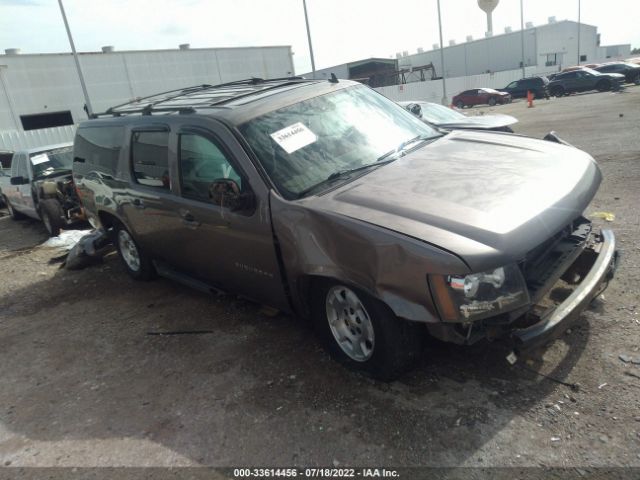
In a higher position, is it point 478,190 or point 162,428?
point 478,190

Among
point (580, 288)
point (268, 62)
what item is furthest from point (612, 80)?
point (580, 288)

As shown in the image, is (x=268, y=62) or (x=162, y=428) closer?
(x=162, y=428)

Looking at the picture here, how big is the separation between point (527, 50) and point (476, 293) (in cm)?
6083

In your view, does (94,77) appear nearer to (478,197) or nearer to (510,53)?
(478,197)

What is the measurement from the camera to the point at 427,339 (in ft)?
10.9

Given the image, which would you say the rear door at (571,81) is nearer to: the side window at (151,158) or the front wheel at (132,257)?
the front wheel at (132,257)

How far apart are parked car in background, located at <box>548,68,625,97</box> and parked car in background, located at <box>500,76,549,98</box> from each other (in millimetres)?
459

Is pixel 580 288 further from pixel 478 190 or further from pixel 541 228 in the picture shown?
pixel 478 190

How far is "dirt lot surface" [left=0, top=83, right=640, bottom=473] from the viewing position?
2.54 metres

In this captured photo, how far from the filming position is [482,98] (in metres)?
31.6

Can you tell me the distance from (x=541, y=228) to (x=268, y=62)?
41188mm

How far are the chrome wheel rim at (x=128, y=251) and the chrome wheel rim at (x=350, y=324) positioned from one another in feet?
10.3

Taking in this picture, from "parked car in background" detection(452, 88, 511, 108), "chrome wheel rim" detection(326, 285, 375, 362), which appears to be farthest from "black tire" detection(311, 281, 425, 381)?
"parked car in background" detection(452, 88, 511, 108)

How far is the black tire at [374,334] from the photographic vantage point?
9.31 feet
